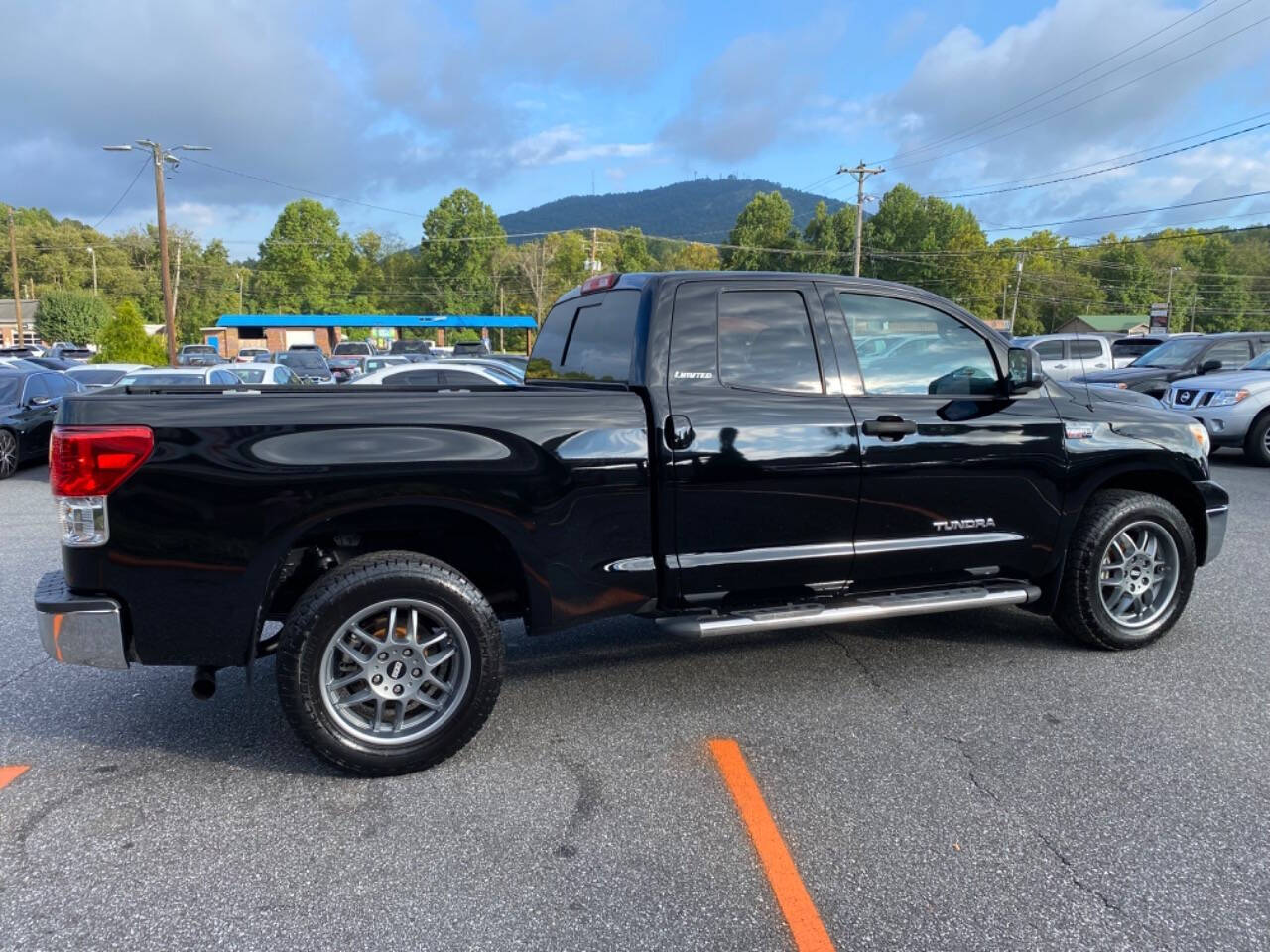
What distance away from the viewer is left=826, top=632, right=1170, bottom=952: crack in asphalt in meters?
2.54

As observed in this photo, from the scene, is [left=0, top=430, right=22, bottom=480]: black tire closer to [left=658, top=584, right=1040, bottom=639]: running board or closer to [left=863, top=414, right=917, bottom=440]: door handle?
[left=658, top=584, right=1040, bottom=639]: running board

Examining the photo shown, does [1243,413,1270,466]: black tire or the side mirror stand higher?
the side mirror

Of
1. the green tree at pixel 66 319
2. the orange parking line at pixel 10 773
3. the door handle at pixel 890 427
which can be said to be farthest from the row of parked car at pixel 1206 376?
the green tree at pixel 66 319

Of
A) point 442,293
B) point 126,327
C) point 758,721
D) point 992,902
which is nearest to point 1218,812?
point 992,902

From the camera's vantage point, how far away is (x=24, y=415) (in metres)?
11.9

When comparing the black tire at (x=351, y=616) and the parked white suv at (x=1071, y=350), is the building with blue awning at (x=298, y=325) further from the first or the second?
the black tire at (x=351, y=616)

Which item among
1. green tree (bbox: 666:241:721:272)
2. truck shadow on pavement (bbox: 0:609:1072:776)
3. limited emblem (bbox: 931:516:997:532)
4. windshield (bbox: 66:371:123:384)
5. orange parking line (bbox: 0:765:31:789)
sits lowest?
orange parking line (bbox: 0:765:31:789)

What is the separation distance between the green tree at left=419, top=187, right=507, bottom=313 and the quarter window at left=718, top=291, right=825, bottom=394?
93251 millimetres

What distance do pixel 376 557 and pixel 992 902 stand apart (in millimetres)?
2452

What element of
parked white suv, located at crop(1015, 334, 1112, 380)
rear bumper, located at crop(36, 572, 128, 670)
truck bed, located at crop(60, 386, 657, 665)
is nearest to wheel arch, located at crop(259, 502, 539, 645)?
truck bed, located at crop(60, 386, 657, 665)

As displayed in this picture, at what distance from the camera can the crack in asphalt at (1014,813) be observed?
2537 millimetres

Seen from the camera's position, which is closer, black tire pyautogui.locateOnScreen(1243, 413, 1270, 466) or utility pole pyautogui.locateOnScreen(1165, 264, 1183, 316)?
black tire pyautogui.locateOnScreen(1243, 413, 1270, 466)

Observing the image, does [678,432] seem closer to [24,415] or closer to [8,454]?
[8,454]

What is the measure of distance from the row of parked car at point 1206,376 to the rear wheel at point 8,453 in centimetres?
1301
